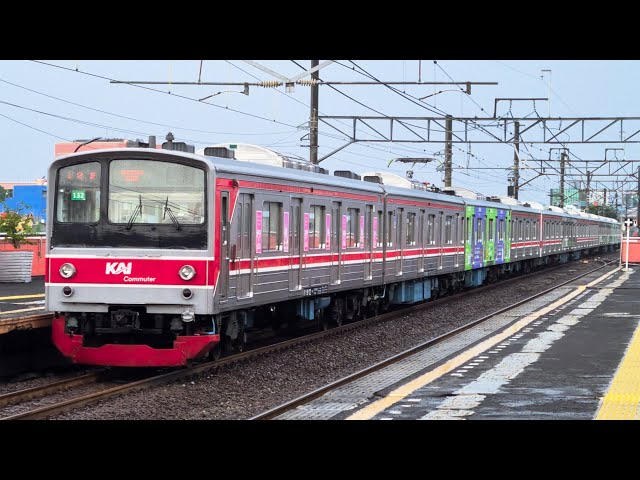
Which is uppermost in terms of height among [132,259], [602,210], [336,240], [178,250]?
[602,210]

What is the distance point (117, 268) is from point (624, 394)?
5757 millimetres

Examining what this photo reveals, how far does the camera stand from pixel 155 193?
1188cm

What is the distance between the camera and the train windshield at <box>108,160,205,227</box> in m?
11.8

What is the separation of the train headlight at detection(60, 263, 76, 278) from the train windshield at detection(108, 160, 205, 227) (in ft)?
2.32

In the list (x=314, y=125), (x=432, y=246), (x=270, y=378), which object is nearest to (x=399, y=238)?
(x=432, y=246)

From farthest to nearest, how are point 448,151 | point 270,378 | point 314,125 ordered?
point 448,151
point 314,125
point 270,378

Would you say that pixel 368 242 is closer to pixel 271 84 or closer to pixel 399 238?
pixel 399 238

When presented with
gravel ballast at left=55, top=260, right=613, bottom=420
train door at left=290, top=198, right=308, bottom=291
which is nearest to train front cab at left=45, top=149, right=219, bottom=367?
gravel ballast at left=55, top=260, right=613, bottom=420

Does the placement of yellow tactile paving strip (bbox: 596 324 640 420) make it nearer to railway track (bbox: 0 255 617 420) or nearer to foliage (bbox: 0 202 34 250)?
railway track (bbox: 0 255 617 420)

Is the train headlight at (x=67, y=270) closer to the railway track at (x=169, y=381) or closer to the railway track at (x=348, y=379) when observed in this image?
the railway track at (x=169, y=381)

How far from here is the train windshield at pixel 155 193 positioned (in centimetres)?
1182

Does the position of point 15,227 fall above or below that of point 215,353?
above

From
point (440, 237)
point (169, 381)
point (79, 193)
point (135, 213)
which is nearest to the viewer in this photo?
point (169, 381)
